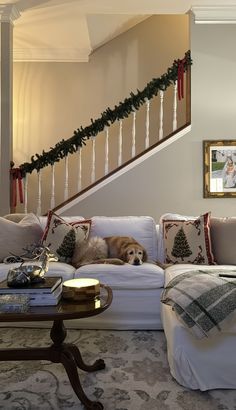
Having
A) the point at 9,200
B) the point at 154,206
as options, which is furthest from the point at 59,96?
the point at 154,206

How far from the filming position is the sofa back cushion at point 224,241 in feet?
9.84

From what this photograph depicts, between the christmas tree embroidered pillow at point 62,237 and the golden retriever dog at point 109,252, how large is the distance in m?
0.06

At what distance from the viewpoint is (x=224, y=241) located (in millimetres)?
3035

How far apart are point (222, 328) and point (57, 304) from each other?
2.68 ft

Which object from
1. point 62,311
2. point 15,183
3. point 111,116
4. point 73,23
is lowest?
point 62,311

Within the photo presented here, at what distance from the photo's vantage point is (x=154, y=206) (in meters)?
4.22

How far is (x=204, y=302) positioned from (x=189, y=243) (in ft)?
4.04

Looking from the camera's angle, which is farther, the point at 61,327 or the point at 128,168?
the point at 128,168

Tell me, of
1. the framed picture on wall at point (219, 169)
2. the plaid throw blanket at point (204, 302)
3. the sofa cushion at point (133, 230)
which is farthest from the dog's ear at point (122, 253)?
the framed picture on wall at point (219, 169)

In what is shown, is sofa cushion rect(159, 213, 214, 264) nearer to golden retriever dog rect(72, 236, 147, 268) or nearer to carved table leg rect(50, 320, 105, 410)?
golden retriever dog rect(72, 236, 147, 268)

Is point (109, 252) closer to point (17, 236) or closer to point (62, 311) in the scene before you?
point (17, 236)

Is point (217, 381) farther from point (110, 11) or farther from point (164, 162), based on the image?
point (110, 11)

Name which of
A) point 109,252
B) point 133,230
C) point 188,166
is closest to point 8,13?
point 188,166

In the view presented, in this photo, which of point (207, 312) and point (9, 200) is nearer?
point (207, 312)
